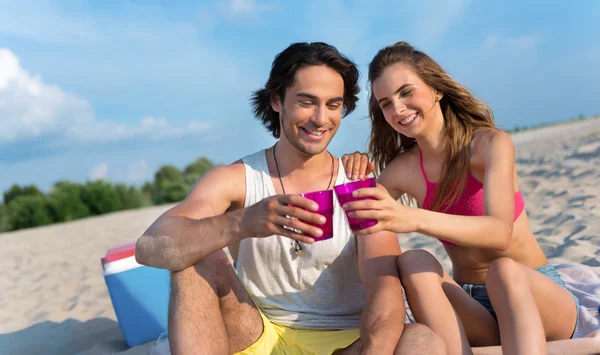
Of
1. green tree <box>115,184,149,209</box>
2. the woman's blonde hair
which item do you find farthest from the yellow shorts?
green tree <box>115,184,149,209</box>

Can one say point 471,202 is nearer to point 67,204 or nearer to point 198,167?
point 67,204

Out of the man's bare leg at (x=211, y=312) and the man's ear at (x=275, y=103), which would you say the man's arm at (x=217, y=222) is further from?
the man's ear at (x=275, y=103)

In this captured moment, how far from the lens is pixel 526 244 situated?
287 cm

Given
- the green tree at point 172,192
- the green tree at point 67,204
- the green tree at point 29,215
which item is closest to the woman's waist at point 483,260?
the green tree at point 67,204

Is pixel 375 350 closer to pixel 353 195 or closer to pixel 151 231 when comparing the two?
pixel 353 195

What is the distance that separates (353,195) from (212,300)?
3.05 feet

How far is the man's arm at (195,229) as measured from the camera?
94.6 inches

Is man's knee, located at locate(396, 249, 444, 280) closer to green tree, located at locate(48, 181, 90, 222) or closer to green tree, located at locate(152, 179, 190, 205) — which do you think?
green tree, located at locate(48, 181, 90, 222)

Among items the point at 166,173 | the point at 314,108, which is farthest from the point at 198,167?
the point at 314,108

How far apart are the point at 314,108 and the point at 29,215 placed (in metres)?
17.3

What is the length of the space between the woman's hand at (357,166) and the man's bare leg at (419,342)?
2.86 feet

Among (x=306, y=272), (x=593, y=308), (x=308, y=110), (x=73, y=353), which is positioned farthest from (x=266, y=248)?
(x=73, y=353)

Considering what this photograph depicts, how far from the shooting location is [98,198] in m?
18.6

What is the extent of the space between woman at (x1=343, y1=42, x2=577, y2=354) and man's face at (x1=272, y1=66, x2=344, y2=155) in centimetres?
23
